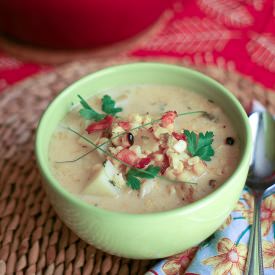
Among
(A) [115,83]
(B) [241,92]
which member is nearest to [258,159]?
(B) [241,92]

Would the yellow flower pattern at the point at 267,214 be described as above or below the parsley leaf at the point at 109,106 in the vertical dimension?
below

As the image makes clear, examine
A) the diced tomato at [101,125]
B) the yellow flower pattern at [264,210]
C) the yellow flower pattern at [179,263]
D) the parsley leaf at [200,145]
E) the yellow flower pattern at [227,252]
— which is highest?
the parsley leaf at [200,145]

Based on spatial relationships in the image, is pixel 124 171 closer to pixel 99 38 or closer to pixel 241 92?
pixel 241 92

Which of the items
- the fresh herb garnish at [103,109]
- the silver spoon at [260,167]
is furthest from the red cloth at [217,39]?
the fresh herb garnish at [103,109]

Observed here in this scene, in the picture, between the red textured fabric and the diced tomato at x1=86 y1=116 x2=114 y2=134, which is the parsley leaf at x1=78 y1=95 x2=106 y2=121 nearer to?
the diced tomato at x1=86 y1=116 x2=114 y2=134

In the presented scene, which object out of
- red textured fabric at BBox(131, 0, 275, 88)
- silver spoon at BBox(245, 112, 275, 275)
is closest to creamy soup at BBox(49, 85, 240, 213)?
silver spoon at BBox(245, 112, 275, 275)

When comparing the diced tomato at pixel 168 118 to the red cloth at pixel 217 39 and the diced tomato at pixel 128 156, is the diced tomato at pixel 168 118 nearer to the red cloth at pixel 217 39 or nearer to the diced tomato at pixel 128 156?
the diced tomato at pixel 128 156

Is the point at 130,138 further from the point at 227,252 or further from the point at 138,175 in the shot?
the point at 227,252
